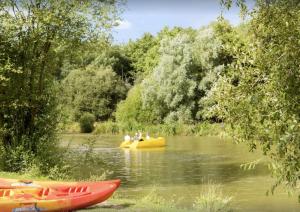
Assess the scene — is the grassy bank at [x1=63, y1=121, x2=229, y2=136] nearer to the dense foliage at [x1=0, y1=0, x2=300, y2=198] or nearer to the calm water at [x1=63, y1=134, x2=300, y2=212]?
the dense foliage at [x1=0, y1=0, x2=300, y2=198]

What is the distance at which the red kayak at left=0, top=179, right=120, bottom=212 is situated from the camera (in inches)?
384

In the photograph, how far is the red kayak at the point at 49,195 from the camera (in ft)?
32.0

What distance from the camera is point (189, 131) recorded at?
45594 mm

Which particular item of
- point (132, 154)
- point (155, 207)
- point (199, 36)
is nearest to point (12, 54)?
point (155, 207)

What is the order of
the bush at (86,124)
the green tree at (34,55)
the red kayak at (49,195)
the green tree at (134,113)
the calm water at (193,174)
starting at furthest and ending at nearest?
the bush at (86,124) < the green tree at (134,113) < the green tree at (34,55) < the calm water at (193,174) < the red kayak at (49,195)

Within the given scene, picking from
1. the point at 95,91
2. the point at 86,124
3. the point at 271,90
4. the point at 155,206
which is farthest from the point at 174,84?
the point at 271,90

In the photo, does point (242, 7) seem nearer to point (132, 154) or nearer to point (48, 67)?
point (48, 67)

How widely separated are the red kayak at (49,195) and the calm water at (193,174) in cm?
398

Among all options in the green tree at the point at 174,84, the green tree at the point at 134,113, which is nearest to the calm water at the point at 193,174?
the green tree at the point at 174,84

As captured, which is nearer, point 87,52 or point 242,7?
point 242,7

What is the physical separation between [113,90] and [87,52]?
144 feet

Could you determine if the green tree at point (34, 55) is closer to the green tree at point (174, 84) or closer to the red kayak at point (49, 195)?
the red kayak at point (49, 195)

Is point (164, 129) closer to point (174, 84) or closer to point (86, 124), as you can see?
point (174, 84)

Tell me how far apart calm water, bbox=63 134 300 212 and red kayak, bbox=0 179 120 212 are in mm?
3982
